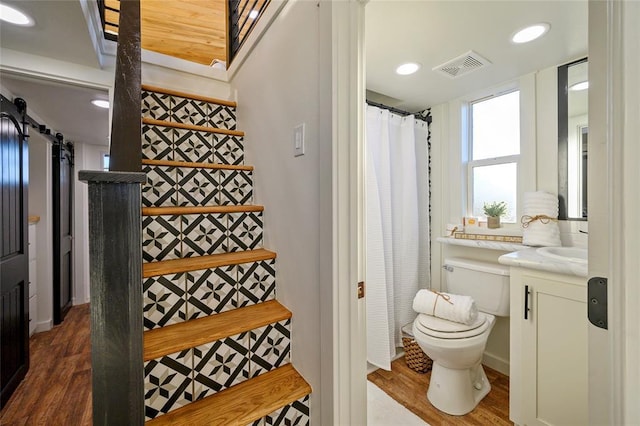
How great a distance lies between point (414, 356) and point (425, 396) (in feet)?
1.06

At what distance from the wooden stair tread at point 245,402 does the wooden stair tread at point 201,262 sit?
1.67 ft

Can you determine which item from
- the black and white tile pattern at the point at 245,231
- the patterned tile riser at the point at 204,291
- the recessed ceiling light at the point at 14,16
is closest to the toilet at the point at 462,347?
the patterned tile riser at the point at 204,291

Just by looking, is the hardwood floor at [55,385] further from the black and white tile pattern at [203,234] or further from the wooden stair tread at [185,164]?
the wooden stair tread at [185,164]

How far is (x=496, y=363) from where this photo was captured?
2.20 m

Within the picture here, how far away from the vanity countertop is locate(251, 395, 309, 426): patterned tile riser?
1288 millimetres

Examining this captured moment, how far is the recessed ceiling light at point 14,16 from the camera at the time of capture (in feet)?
4.08

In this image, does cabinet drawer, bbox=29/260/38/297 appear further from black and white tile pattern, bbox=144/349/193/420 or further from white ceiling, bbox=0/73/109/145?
black and white tile pattern, bbox=144/349/193/420

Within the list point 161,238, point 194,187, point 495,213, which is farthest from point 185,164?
point 495,213

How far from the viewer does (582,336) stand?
1290 mm

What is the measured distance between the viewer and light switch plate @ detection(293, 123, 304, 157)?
1146mm

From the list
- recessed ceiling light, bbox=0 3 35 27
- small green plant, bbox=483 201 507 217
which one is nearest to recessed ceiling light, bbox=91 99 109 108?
recessed ceiling light, bbox=0 3 35 27

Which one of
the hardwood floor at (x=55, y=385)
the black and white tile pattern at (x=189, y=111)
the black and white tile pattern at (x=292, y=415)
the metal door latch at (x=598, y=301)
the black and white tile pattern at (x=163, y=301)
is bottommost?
the hardwood floor at (x=55, y=385)

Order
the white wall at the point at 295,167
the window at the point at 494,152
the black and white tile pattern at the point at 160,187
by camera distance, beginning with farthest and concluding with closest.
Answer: the window at the point at 494,152
the black and white tile pattern at the point at 160,187
the white wall at the point at 295,167

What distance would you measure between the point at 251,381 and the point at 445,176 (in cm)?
234
